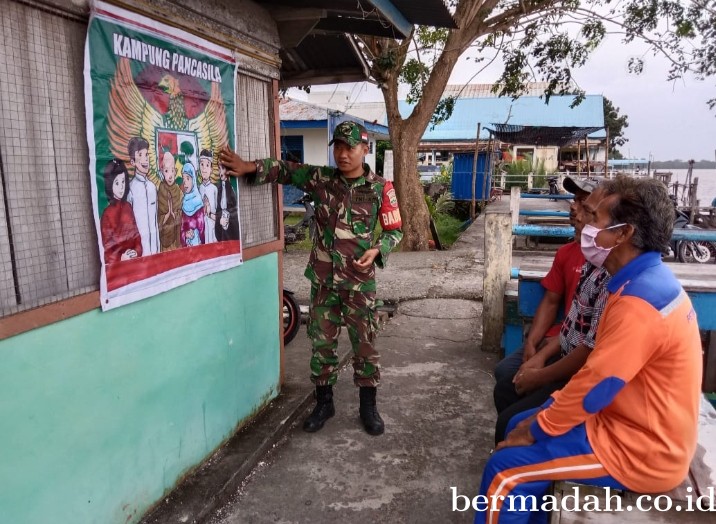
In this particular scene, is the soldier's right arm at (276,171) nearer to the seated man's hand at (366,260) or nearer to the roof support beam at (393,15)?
the seated man's hand at (366,260)

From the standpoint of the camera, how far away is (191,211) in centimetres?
260

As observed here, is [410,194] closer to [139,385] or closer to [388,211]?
[388,211]

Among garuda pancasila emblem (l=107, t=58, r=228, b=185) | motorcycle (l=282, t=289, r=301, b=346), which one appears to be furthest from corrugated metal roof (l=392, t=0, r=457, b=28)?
motorcycle (l=282, t=289, r=301, b=346)

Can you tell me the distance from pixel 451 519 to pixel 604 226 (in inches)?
62.3

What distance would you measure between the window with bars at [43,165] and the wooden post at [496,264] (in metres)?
3.31

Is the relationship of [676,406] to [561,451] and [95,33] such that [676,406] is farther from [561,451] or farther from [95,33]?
[95,33]

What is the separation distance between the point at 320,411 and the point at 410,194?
6.77m

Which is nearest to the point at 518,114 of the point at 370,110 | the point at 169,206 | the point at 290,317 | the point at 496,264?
the point at 370,110

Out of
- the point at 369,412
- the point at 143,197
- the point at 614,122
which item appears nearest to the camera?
the point at 143,197

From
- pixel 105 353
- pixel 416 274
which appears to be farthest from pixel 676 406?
pixel 416 274

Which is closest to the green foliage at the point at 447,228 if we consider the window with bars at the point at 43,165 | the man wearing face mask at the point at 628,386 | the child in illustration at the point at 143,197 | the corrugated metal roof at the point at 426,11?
the corrugated metal roof at the point at 426,11

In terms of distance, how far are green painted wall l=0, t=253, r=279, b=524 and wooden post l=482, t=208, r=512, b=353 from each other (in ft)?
7.10

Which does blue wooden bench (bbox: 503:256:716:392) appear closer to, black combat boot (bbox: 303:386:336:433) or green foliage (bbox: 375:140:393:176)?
black combat boot (bbox: 303:386:336:433)

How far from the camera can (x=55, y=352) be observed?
188 cm
